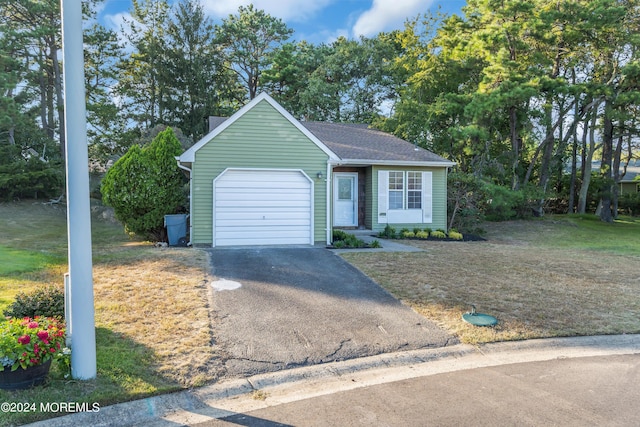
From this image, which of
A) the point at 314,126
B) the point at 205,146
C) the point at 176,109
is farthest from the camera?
the point at 176,109

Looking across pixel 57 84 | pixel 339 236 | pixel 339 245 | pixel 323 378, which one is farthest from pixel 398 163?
pixel 57 84

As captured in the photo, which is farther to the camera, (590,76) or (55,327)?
(590,76)

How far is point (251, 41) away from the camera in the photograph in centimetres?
3066

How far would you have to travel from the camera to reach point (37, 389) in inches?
141

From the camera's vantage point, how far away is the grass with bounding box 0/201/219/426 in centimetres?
368

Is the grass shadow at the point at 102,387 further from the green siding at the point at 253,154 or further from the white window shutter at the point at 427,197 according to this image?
the white window shutter at the point at 427,197

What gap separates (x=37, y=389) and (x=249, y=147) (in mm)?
8343

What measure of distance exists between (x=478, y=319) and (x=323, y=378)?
2.69 m

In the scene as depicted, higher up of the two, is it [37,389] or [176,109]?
[176,109]

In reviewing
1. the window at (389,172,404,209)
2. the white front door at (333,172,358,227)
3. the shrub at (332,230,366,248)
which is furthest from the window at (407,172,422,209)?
the shrub at (332,230,366,248)

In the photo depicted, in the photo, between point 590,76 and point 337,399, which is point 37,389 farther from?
point 590,76

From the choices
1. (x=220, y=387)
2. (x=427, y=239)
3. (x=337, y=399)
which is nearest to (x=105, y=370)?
(x=220, y=387)

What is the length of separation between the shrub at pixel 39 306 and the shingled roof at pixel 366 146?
10716 mm

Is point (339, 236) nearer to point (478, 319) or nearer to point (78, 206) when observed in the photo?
point (478, 319)
